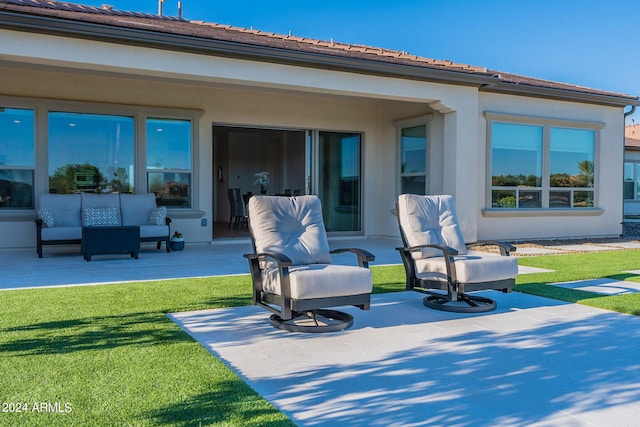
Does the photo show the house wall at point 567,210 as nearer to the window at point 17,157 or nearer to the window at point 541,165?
the window at point 541,165

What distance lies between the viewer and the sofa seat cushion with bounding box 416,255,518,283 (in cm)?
503

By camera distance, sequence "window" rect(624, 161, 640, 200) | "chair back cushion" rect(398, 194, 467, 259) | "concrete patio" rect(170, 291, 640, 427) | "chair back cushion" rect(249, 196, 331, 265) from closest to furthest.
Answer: "concrete patio" rect(170, 291, 640, 427) < "chair back cushion" rect(249, 196, 331, 265) < "chair back cushion" rect(398, 194, 467, 259) < "window" rect(624, 161, 640, 200)

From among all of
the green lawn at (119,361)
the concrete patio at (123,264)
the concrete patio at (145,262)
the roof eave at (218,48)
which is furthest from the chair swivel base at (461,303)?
the roof eave at (218,48)

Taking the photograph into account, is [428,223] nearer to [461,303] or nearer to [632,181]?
[461,303]

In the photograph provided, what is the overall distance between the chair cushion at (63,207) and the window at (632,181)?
68.0 feet

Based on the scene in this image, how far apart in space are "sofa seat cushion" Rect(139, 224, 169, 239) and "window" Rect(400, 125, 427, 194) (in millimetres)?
5170

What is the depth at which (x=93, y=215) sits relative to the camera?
31.0 ft

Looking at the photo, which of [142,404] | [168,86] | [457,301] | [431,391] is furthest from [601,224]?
[142,404]

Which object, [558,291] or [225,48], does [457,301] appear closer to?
[558,291]

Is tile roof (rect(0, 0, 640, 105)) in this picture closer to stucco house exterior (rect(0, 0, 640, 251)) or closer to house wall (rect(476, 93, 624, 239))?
stucco house exterior (rect(0, 0, 640, 251))

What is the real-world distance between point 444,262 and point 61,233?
21.1 ft

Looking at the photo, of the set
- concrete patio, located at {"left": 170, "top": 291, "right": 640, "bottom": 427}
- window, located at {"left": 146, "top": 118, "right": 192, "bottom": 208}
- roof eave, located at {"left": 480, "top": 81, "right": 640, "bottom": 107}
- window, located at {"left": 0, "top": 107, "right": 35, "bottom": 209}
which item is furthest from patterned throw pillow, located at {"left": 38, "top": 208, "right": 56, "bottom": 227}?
roof eave, located at {"left": 480, "top": 81, "right": 640, "bottom": 107}

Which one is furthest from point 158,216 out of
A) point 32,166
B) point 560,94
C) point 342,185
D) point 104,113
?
point 560,94

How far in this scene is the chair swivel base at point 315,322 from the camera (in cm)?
445
